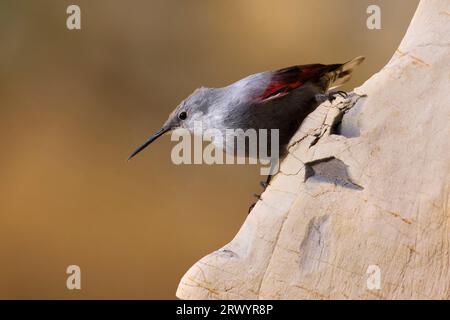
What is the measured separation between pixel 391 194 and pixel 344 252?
13 cm

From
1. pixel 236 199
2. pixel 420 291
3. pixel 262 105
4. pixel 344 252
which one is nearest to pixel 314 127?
pixel 262 105

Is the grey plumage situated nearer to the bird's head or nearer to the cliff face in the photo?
the bird's head

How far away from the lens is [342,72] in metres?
1.55

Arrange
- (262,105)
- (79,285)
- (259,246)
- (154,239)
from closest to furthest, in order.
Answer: (259,246), (262,105), (79,285), (154,239)

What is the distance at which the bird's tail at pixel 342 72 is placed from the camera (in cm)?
152

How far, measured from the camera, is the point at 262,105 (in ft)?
4.55

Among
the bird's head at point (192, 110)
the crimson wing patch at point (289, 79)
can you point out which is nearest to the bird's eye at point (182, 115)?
the bird's head at point (192, 110)

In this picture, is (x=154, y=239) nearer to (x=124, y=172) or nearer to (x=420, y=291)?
(x=124, y=172)

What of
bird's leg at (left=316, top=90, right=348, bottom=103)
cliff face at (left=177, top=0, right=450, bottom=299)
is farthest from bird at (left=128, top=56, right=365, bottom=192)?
cliff face at (left=177, top=0, right=450, bottom=299)

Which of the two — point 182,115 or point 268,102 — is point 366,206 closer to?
point 268,102

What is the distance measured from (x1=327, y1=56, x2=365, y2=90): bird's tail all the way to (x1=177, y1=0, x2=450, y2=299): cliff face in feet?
0.99

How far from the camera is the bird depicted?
1.36 meters

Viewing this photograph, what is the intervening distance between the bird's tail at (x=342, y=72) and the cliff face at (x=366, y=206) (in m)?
0.30

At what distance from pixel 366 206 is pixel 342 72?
1.85 ft
